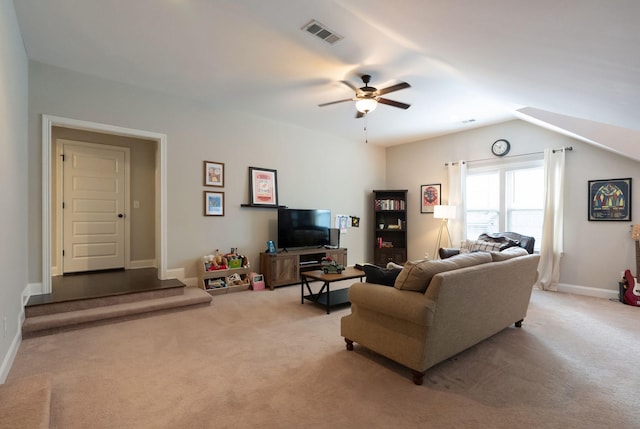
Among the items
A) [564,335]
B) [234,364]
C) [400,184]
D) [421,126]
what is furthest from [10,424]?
[400,184]

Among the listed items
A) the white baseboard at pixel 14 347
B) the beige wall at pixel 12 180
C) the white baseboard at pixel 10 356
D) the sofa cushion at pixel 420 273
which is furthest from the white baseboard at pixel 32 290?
the sofa cushion at pixel 420 273

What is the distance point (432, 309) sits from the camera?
2055mm

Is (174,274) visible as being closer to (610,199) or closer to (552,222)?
(552,222)

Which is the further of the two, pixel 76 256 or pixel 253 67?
pixel 76 256

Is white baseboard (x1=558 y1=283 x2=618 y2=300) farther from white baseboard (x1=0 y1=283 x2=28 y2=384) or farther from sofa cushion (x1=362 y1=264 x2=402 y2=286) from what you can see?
white baseboard (x1=0 y1=283 x2=28 y2=384)

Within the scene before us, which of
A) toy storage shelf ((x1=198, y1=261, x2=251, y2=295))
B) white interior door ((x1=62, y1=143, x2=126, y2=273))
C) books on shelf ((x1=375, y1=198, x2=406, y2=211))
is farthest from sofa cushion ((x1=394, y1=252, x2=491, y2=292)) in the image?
white interior door ((x1=62, y1=143, x2=126, y2=273))

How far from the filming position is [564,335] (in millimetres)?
3045

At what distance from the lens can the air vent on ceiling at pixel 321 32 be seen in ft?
8.89

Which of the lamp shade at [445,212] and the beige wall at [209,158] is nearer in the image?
the beige wall at [209,158]

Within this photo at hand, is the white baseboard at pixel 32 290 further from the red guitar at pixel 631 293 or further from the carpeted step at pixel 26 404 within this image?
the red guitar at pixel 631 293

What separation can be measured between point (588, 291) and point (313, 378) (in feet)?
15.7

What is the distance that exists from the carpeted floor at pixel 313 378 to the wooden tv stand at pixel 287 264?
1610 millimetres

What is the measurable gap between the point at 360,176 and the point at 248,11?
4709 mm

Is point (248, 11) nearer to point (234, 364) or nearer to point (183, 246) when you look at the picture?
point (234, 364)
